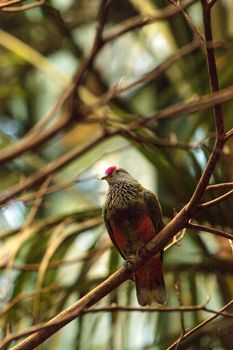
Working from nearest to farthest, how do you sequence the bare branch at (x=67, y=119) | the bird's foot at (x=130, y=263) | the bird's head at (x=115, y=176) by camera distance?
the bare branch at (x=67, y=119) → the bird's foot at (x=130, y=263) → the bird's head at (x=115, y=176)

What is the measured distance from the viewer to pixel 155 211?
3068 mm

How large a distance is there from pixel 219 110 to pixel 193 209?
1.00 ft

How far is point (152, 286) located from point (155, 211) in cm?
31

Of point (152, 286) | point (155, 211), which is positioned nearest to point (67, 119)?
point (155, 211)

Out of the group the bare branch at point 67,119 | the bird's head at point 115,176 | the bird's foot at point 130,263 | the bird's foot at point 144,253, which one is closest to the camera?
the bare branch at point 67,119

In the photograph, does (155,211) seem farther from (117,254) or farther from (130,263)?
(130,263)

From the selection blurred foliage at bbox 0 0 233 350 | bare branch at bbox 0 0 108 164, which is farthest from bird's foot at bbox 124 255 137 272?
bare branch at bbox 0 0 108 164

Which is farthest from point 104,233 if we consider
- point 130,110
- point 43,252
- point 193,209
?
point 193,209

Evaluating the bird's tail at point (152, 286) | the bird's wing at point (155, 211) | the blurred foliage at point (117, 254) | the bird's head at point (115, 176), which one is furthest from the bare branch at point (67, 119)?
the bird's head at point (115, 176)

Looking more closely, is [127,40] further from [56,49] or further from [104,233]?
[104,233]

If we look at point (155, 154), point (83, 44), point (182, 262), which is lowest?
point (182, 262)

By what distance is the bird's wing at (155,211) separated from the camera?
3.04 metres

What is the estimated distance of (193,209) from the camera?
214 centimetres

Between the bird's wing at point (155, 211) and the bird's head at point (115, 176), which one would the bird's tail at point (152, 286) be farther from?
the bird's head at point (115, 176)
